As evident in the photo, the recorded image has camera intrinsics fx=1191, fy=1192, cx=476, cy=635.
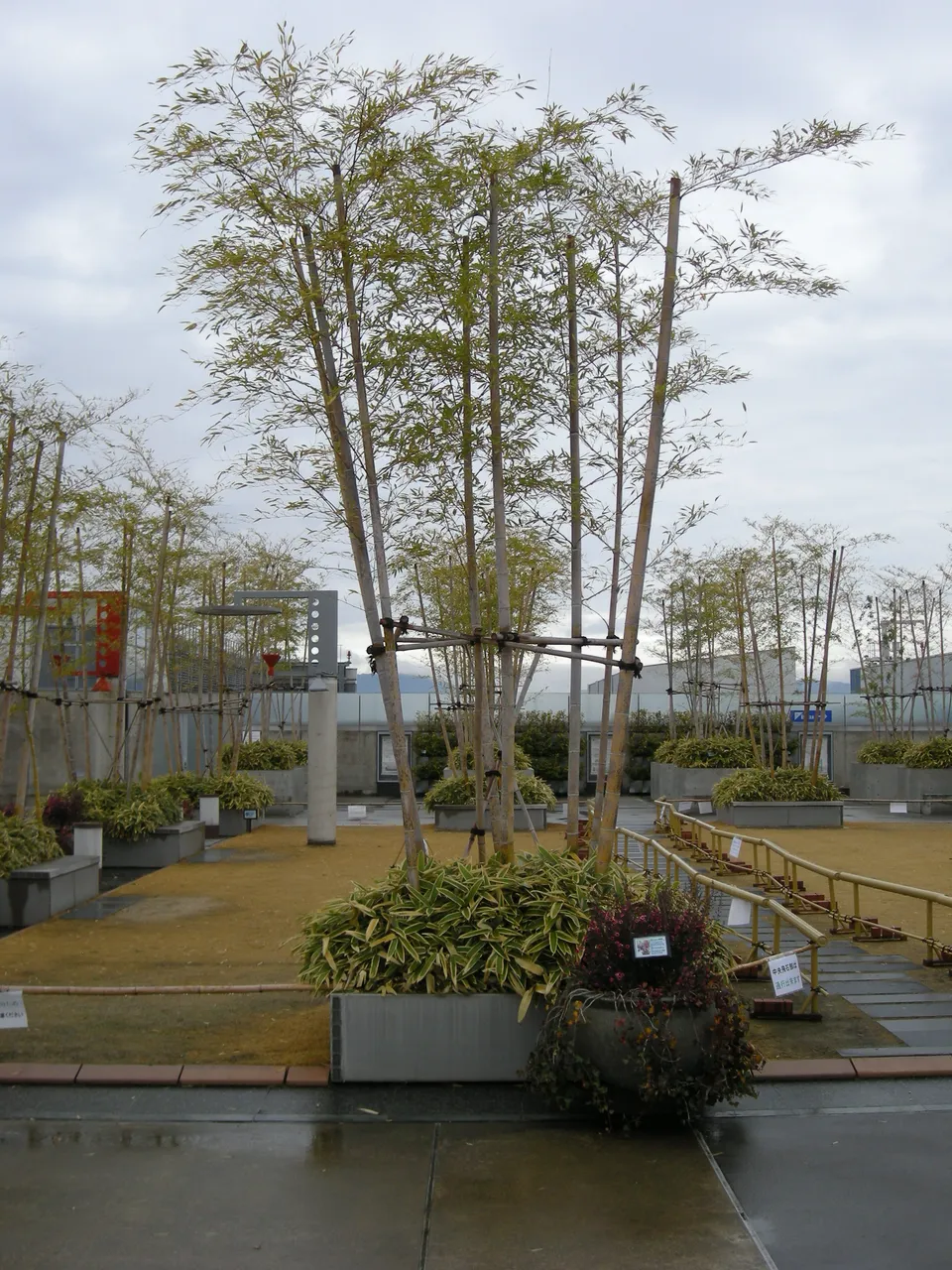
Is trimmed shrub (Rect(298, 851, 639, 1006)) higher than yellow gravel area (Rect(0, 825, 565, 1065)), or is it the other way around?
trimmed shrub (Rect(298, 851, 639, 1006))

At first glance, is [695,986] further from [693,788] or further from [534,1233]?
[693,788]

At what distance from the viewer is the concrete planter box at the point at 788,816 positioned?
60.6ft

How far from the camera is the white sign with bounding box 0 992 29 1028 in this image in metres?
5.71

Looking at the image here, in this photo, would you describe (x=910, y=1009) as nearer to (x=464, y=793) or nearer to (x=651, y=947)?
(x=651, y=947)

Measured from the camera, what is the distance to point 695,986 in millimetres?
5137

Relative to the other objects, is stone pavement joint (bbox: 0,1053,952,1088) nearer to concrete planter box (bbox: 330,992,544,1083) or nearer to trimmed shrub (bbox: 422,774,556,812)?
concrete planter box (bbox: 330,992,544,1083)

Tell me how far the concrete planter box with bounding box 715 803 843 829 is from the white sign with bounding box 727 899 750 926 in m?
10.8

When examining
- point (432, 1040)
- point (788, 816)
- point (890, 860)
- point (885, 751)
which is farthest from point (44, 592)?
point (885, 751)

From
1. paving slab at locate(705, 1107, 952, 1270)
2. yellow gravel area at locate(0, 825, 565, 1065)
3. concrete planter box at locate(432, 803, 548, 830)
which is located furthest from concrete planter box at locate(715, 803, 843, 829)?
paving slab at locate(705, 1107, 952, 1270)

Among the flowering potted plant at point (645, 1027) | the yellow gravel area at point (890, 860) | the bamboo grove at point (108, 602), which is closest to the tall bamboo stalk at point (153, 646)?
the bamboo grove at point (108, 602)

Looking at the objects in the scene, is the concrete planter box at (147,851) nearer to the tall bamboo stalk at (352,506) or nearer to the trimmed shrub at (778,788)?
the tall bamboo stalk at (352,506)

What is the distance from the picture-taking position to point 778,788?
1892cm

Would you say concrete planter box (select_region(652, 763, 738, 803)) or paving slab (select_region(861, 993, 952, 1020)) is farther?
concrete planter box (select_region(652, 763, 738, 803))

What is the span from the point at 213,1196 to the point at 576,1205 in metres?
1.33
